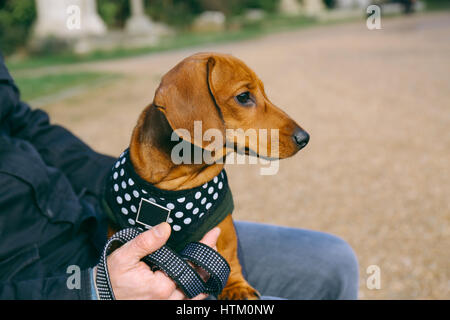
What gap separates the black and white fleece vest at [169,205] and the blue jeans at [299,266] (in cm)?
48

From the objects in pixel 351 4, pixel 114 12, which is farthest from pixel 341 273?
pixel 351 4

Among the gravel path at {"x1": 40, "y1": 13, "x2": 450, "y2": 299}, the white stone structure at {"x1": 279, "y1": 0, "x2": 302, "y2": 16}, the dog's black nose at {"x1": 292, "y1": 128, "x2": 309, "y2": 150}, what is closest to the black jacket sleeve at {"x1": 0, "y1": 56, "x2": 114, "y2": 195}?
the dog's black nose at {"x1": 292, "y1": 128, "x2": 309, "y2": 150}

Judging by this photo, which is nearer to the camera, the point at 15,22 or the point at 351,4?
the point at 15,22

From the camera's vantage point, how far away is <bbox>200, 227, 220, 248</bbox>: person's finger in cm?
137

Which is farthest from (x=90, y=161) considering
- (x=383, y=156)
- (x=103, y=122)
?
(x=103, y=122)

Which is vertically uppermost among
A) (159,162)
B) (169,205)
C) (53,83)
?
(159,162)

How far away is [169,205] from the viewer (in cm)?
135

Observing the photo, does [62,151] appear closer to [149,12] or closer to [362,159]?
[362,159]

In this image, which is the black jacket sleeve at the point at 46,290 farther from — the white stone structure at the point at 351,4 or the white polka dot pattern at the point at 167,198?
the white stone structure at the point at 351,4

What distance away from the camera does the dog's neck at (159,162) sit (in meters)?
1.32

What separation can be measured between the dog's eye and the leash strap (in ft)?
1.40

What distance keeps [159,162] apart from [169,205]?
0.44ft

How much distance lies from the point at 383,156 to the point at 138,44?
14.3 metres
